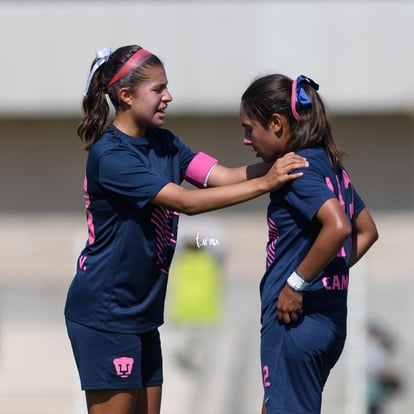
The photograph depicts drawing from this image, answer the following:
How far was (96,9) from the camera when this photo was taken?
460 inches

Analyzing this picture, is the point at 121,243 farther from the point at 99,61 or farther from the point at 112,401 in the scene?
the point at 99,61

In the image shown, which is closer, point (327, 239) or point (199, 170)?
point (327, 239)

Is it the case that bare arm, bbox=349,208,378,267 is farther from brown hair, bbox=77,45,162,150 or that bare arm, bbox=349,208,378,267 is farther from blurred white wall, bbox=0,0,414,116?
blurred white wall, bbox=0,0,414,116

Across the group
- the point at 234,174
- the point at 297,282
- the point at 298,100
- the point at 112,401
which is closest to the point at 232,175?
the point at 234,174

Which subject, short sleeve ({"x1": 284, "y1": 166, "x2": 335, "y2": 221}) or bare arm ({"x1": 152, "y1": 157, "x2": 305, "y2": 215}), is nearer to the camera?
short sleeve ({"x1": 284, "y1": 166, "x2": 335, "y2": 221})

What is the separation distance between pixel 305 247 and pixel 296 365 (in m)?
0.43

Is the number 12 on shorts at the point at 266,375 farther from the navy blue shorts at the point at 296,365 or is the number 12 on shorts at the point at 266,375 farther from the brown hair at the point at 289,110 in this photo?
the brown hair at the point at 289,110

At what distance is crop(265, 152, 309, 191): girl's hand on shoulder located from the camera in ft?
12.3

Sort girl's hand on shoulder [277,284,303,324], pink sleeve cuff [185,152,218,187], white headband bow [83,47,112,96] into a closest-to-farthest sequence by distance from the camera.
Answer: girl's hand on shoulder [277,284,303,324] < white headband bow [83,47,112,96] < pink sleeve cuff [185,152,218,187]

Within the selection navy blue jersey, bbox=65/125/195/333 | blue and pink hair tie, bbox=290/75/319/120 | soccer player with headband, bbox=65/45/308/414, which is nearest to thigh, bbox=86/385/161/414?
soccer player with headband, bbox=65/45/308/414

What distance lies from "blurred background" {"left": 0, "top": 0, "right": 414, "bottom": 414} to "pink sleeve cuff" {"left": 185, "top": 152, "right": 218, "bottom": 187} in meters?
4.64

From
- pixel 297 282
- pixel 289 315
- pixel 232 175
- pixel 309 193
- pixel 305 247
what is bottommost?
pixel 289 315

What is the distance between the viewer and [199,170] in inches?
173

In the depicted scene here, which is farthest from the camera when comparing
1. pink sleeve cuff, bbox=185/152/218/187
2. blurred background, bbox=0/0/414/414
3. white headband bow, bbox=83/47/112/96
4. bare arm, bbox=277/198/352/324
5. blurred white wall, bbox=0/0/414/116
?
blurred white wall, bbox=0/0/414/116
